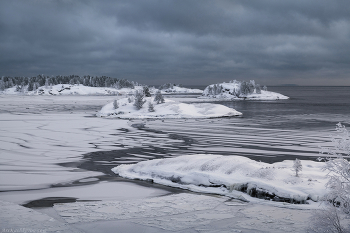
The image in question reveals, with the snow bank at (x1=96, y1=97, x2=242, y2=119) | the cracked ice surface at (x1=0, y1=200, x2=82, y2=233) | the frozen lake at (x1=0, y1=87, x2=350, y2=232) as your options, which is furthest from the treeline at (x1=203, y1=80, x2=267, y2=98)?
the cracked ice surface at (x1=0, y1=200, x2=82, y2=233)

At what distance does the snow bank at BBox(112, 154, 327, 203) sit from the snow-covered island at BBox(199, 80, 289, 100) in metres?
120

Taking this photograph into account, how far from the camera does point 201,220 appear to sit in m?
8.85

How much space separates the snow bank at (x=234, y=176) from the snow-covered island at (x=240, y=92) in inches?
4736

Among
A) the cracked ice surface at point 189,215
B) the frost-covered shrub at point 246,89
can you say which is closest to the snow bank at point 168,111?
the cracked ice surface at point 189,215

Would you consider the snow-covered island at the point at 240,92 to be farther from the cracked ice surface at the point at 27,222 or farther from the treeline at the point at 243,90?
the cracked ice surface at the point at 27,222

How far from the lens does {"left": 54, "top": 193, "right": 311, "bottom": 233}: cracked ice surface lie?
27.3 ft

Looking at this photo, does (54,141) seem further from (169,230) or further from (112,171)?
(169,230)

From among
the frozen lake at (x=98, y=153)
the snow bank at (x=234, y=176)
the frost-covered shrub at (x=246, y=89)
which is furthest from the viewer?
the frost-covered shrub at (x=246, y=89)

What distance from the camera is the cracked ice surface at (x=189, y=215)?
27.3ft

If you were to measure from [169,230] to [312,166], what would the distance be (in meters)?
7.89

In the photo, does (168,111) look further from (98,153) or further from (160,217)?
(160,217)

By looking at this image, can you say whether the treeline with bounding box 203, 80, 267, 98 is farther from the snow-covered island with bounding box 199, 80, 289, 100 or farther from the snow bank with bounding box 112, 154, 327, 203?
the snow bank with bounding box 112, 154, 327, 203

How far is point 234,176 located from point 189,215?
11.9 ft

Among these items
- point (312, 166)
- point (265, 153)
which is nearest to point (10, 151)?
point (265, 153)
